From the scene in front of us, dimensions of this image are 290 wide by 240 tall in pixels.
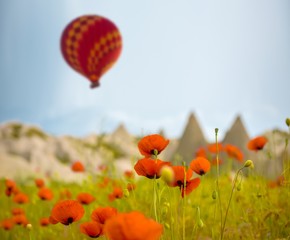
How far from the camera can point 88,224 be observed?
1396 mm

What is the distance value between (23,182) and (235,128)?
942 centimetres

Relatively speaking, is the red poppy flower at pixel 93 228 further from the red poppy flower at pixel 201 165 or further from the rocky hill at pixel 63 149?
the rocky hill at pixel 63 149

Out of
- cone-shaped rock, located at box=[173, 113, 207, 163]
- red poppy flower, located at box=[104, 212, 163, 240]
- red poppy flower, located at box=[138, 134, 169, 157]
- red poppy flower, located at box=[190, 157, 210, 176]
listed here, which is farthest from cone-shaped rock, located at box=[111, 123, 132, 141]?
red poppy flower, located at box=[104, 212, 163, 240]

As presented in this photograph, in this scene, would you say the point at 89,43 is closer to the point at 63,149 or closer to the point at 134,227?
the point at 134,227

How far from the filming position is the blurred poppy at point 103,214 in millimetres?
1314

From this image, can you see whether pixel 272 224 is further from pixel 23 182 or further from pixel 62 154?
pixel 62 154

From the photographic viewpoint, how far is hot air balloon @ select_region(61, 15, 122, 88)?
28.5 feet

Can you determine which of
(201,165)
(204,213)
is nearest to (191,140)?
(204,213)

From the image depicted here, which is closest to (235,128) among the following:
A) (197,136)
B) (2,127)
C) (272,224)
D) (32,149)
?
(197,136)

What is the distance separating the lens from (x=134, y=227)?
27.2 inches

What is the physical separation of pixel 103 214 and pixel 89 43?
25.9 feet

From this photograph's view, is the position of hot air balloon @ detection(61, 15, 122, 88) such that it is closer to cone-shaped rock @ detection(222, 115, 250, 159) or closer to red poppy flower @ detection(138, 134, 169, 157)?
cone-shaped rock @ detection(222, 115, 250, 159)

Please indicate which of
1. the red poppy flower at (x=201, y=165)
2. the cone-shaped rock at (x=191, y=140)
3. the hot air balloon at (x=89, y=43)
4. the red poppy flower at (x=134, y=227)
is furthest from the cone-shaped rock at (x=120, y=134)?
the red poppy flower at (x=134, y=227)

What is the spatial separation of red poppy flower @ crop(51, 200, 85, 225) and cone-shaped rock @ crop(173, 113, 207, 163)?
1377cm
